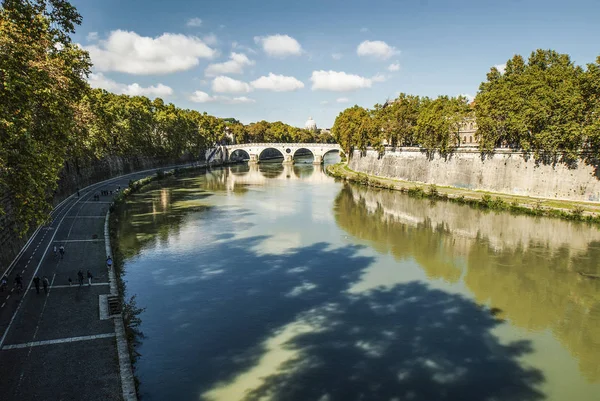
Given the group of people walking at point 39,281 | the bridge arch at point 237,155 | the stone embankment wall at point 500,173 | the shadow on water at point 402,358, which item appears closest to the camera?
the shadow on water at point 402,358

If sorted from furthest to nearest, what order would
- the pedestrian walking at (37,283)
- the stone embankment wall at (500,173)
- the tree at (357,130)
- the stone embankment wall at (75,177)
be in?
the tree at (357,130) < the stone embankment wall at (500,173) < the stone embankment wall at (75,177) < the pedestrian walking at (37,283)

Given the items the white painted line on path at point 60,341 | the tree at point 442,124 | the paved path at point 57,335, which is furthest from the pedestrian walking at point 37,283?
the tree at point 442,124

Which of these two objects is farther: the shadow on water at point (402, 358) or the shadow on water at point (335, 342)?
the shadow on water at point (335, 342)

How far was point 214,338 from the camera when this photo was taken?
1475cm

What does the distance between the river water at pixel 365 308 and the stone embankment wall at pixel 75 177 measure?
18.9 feet

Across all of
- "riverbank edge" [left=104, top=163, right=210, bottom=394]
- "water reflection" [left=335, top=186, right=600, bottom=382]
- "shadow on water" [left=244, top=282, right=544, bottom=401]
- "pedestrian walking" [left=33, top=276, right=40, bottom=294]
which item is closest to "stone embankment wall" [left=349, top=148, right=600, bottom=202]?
"water reflection" [left=335, top=186, right=600, bottom=382]

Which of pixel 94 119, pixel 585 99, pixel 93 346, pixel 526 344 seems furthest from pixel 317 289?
pixel 585 99

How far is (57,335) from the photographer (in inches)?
507

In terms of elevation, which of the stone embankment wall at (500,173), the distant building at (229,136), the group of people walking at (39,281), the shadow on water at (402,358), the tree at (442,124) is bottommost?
the shadow on water at (402,358)

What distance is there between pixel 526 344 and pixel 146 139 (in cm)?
6649

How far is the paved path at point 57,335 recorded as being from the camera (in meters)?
10.4

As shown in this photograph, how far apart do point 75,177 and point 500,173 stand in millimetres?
47965

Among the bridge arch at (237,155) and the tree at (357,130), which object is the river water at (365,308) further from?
the bridge arch at (237,155)

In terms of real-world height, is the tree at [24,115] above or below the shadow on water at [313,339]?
above
